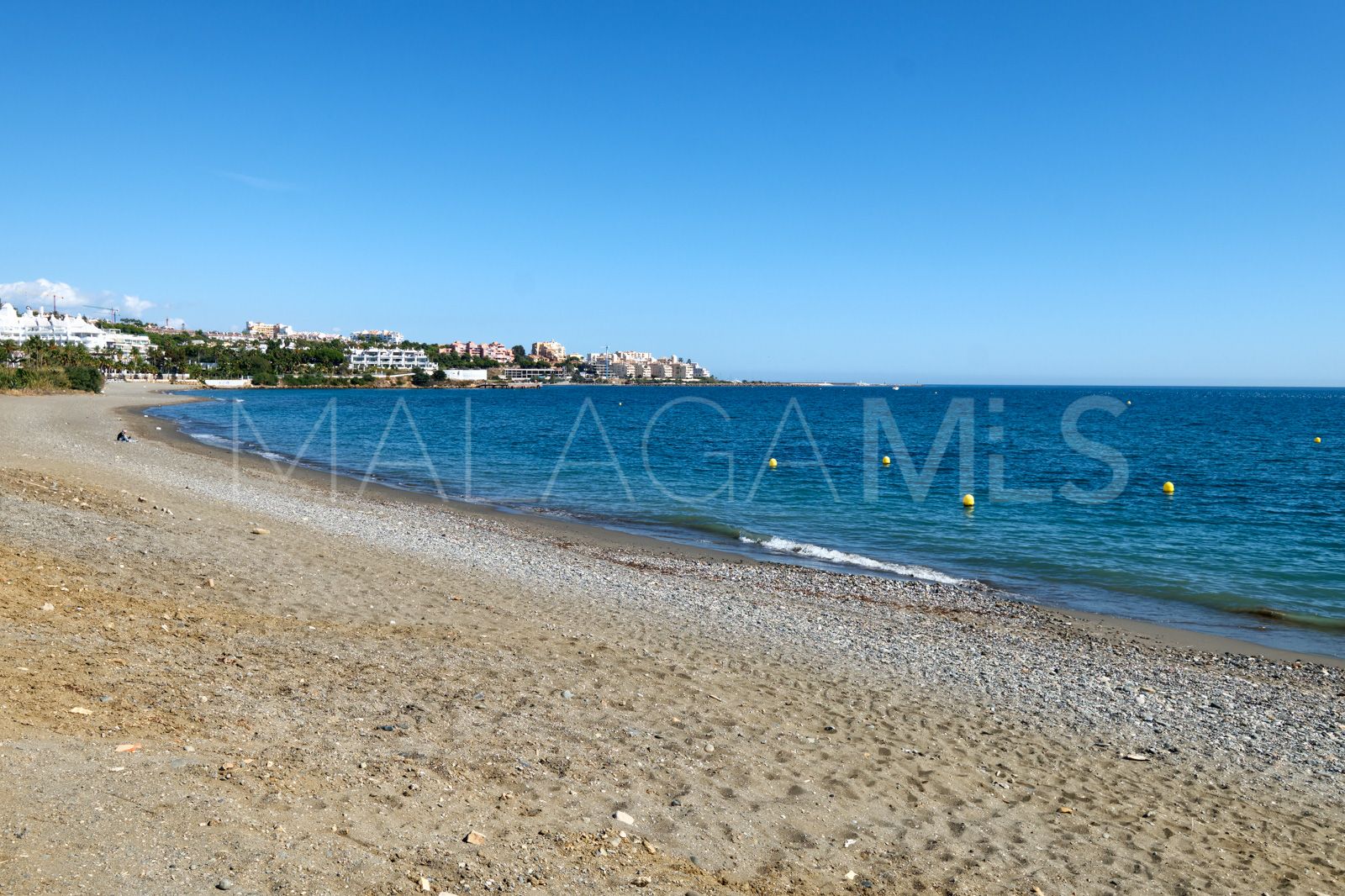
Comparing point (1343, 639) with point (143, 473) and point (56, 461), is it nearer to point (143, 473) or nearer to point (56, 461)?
point (143, 473)

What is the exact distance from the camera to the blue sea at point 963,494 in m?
18.5

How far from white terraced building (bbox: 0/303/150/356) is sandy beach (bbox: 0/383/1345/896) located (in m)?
185

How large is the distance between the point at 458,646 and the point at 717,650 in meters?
3.46

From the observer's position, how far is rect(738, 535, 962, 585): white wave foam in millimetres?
18797

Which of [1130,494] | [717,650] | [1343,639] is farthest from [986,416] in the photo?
[717,650]

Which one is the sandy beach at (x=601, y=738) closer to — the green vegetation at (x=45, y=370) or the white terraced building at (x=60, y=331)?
the green vegetation at (x=45, y=370)

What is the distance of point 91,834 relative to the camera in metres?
4.80

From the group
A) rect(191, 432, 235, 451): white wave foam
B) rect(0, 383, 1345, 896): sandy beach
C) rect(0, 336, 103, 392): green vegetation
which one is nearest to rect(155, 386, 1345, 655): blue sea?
rect(191, 432, 235, 451): white wave foam

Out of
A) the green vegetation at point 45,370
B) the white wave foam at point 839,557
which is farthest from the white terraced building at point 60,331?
the white wave foam at point 839,557

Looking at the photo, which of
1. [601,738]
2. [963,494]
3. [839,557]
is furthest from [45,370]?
[601,738]

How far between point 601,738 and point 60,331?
8597 inches

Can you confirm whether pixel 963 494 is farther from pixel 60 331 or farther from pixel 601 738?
pixel 60 331

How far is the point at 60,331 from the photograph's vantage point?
592 ft

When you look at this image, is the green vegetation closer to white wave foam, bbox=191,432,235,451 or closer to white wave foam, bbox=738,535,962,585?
white wave foam, bbox=191,432,235,451
